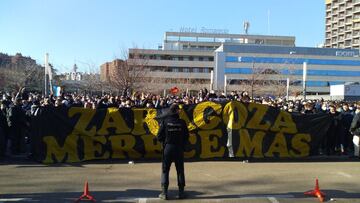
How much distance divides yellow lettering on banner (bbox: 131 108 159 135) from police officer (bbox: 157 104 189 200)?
4.56m

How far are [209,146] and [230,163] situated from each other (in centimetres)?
84

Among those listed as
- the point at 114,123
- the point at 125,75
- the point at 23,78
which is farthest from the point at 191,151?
the point at 23,78

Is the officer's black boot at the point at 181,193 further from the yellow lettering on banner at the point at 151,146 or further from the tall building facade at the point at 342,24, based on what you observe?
the tall building facade at the point at 342,24

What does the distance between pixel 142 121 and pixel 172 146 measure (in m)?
4.87

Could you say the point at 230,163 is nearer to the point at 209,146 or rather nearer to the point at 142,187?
the point at 209,146

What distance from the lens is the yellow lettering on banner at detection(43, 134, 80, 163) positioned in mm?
12789

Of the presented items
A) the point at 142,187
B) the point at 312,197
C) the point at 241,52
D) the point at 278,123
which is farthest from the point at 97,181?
the point at 241,52

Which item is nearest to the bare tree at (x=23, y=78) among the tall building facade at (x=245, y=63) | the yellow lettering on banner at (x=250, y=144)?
the tall building facade at (x=245, y=63)

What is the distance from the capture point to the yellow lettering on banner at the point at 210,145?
13336 millimetres

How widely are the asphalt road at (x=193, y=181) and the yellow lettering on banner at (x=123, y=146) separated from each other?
0.49m

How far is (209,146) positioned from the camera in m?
13.4

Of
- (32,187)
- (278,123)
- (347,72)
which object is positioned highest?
(347,72)

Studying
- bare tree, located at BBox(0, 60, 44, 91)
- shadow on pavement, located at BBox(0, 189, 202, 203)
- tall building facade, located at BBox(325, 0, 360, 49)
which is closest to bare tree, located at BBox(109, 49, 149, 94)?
bare tree, located at BBox(0, 60, 44, 91)

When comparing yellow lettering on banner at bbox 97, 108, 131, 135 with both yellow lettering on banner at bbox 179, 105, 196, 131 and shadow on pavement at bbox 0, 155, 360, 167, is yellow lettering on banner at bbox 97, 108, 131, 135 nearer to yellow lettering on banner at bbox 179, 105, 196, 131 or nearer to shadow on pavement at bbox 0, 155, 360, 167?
shadow on pavement at bbox 0, 155, 360, 167
